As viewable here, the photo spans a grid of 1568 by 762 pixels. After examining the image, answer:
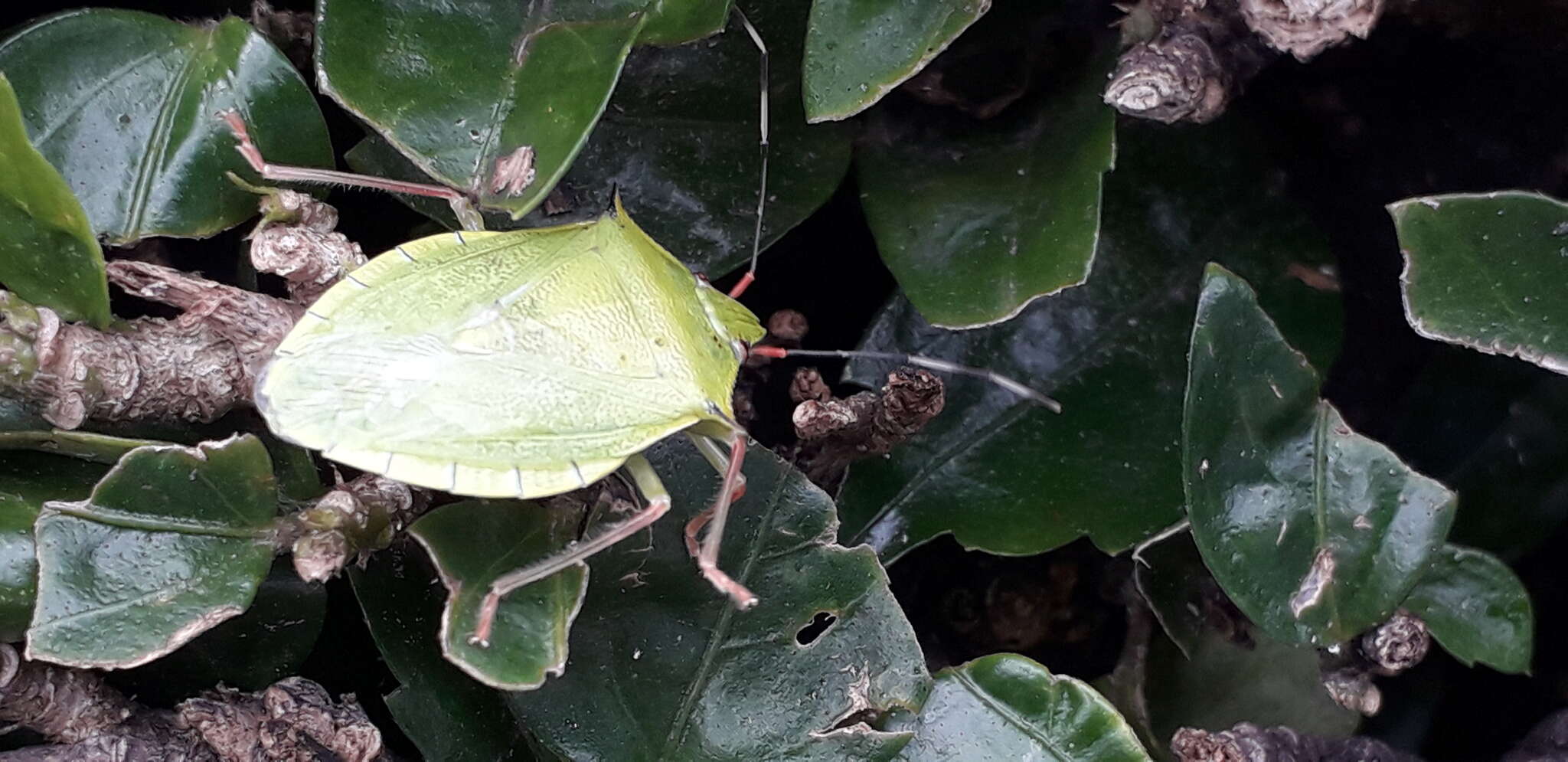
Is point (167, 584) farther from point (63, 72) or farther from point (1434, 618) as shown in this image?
point (1434, 618)

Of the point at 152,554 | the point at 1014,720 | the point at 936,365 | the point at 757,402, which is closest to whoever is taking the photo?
the point at 152,554

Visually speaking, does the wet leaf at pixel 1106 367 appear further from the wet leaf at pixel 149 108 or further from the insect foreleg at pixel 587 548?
the wet leaf at pixel 149 108

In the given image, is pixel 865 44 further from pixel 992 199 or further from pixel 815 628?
pixel 815 628

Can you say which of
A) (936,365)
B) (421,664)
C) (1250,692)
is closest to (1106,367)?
(936,365)

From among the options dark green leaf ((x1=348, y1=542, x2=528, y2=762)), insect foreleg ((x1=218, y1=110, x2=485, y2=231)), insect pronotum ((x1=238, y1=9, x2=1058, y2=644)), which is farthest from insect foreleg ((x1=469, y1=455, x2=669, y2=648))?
insect foreleg ((x1=218, y1=110, x2=485, y2=231))

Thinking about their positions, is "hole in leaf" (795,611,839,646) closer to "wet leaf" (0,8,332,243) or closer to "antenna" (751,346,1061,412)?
"antenna" (751,346,1061,412)
